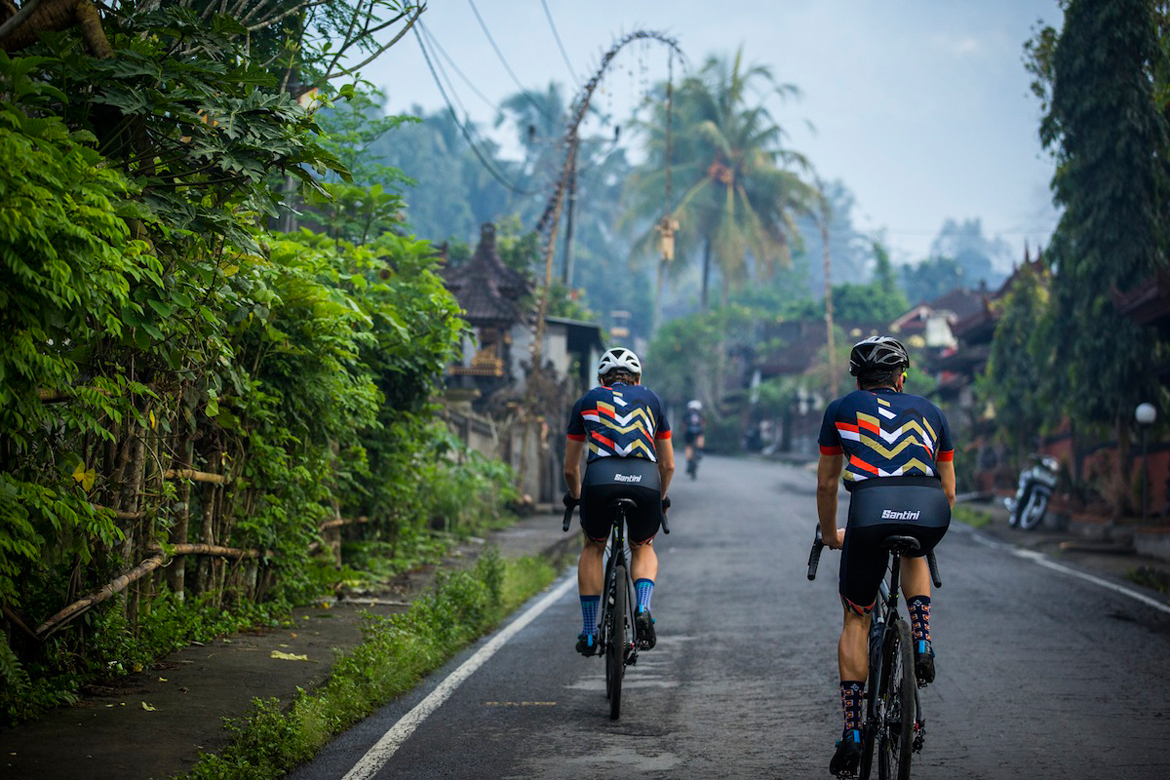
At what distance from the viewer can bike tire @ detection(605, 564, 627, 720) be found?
7336mm

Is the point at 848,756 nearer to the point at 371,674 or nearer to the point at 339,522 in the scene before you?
the point at 371,674

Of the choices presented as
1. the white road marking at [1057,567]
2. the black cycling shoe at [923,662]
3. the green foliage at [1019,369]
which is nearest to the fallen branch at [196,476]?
the black cycling shoe at [923,662]

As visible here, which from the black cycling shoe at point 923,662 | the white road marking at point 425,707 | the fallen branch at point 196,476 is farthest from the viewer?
the fallen branch at point 196,476

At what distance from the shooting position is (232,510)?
30.0ft

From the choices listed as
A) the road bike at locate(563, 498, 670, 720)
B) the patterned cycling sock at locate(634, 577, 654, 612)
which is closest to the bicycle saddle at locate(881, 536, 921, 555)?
the road bike at locate(563, 498, 670, 720)

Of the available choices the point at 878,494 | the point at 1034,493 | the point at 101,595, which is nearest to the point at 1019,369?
the point at 1034,493

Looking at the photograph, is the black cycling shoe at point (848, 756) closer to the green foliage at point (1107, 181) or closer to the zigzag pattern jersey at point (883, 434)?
the zigzag pattern jersey at point (883, 434)

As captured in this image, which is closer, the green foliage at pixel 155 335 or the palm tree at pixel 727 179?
the green foliage at pixel 155 335

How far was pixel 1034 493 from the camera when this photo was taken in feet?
77.9

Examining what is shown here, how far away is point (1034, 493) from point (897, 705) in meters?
19.6

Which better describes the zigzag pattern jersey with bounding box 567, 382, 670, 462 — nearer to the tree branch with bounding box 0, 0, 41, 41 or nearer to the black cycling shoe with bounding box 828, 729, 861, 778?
the black cycling shoe with bounding box 828, 729, 861, 778

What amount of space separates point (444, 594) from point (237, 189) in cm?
441

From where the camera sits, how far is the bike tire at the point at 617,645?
289 inches

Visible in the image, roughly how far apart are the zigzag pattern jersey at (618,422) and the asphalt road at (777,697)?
1.55 meters
